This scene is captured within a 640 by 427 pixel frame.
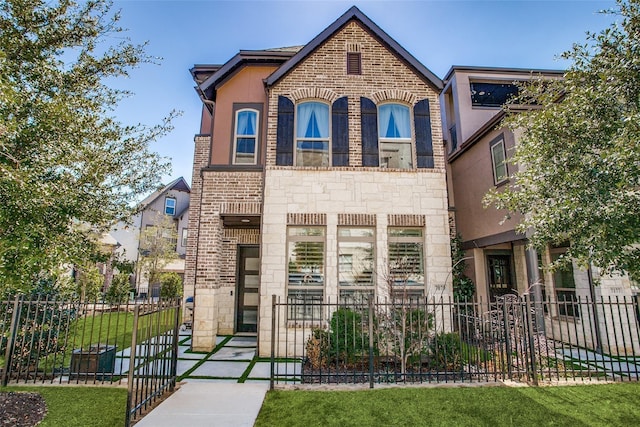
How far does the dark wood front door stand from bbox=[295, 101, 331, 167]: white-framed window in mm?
6959

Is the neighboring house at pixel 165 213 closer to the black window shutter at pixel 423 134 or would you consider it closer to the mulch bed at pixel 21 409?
the mulch bed at pixel 21 409

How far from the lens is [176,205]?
97.6 ft

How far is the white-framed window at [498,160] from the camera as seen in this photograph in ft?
32.6

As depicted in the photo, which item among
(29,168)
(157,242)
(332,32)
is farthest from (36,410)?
(157,242)

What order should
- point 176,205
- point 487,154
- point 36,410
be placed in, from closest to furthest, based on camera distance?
point 36,410
point 487,154
point 176,205

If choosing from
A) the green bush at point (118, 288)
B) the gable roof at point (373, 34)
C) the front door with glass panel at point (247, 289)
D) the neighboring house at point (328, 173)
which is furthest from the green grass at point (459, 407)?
the green bush at point (118, 288)

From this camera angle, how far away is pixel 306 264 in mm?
8484

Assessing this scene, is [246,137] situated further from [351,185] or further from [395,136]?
[395,136]

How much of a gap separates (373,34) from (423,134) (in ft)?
11.0

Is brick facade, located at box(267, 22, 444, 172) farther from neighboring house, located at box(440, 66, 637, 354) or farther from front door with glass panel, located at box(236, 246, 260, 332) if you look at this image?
front door with glass panel, located at box(236, 246, 260, 332)

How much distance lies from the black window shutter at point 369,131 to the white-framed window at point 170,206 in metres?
24.7

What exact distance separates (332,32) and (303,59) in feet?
3.97

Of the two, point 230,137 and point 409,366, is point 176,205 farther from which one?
point 409,366

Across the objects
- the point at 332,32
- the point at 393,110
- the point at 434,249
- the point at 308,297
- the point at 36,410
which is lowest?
the point at 36,410
